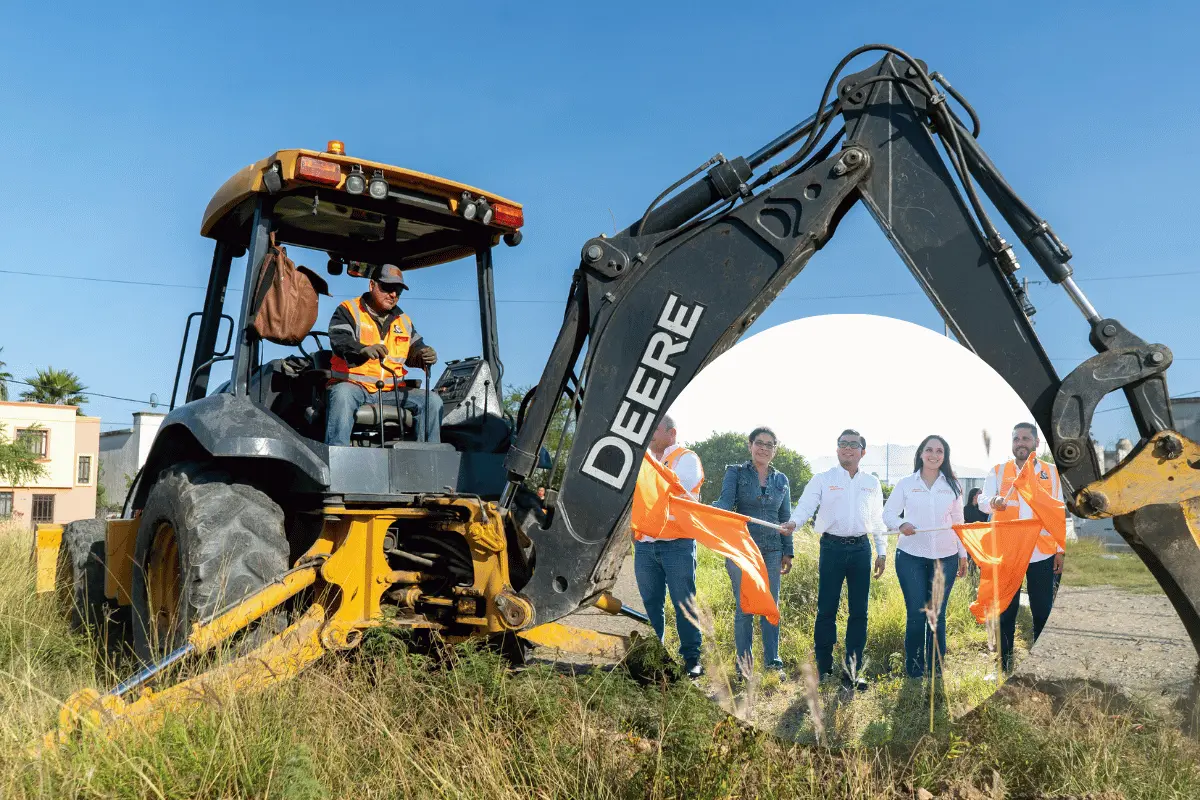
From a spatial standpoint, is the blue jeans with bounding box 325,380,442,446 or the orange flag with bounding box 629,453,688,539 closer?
the orange flag with bounding box 629,453,688,539

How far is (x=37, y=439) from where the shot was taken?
42.7 metres

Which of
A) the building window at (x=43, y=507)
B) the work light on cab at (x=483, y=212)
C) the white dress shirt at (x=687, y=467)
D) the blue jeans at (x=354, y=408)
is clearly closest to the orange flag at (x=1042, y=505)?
the white dress shirt at (x=687, y=467)

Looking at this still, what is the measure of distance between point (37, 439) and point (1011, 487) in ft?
152

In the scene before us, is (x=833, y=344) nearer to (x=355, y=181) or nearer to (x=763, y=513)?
(x=763, y=513)

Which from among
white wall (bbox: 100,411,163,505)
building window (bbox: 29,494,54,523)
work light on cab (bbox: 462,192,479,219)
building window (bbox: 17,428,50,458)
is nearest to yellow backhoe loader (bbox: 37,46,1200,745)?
work light on cab (bbox: 462,192,479,219)

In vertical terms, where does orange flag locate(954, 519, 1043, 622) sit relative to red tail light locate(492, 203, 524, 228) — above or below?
below

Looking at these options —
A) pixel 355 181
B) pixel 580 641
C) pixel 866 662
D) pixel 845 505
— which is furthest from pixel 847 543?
pixel 355 181

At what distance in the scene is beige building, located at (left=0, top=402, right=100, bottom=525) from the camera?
143 feet

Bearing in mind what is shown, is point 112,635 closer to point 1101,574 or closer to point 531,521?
point 531,521

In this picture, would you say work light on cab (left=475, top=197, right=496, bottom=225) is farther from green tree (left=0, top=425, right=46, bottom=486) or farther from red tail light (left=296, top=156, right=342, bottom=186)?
green tree (left=0, top=425, right=46, bottom=486)

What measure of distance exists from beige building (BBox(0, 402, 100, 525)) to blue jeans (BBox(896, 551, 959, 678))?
44978mm

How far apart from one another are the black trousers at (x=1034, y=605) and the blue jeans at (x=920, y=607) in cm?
22

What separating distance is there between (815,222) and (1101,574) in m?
1.65

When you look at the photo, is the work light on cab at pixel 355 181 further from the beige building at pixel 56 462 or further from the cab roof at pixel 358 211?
the beige building at pixel 56 462
